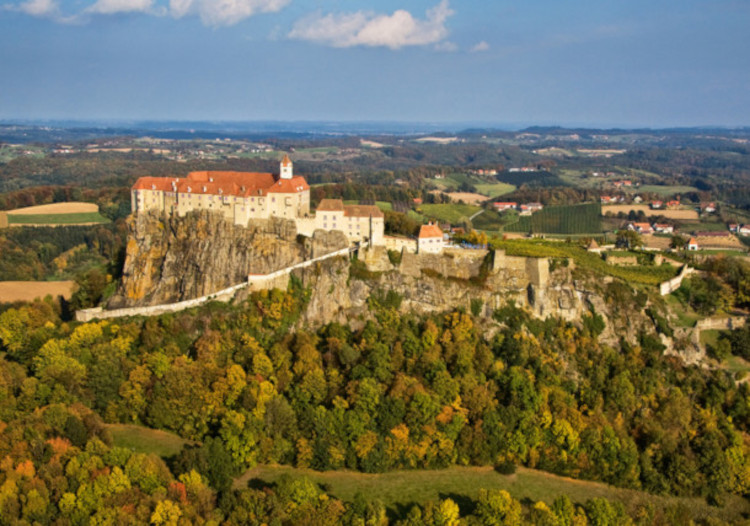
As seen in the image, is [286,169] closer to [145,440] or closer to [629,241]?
[145,440]

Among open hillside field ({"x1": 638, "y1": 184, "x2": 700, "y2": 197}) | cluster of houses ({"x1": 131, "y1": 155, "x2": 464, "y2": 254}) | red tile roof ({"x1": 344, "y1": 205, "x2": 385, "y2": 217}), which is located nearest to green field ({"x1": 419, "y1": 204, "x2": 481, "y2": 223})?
cluster of houses ({"x1": 131, "y1": 155, "x2": 464, "y2": 254})

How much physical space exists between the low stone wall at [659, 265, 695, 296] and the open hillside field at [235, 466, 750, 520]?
591 inches

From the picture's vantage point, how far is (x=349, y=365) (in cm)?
3975

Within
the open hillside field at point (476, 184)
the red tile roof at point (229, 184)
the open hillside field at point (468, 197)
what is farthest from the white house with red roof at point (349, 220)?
the open hillside field at point (476, 184)

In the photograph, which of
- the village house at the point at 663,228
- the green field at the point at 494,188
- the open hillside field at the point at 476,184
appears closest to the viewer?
the village house at the point at 663,228

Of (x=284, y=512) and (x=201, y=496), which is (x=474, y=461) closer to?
(x=284, y=512)

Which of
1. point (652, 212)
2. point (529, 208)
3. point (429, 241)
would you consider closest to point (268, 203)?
point (429, 241)

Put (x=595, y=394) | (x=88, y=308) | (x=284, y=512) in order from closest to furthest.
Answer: (x=284, y=512) < (x=595, y=394) < (x=88, y=308)

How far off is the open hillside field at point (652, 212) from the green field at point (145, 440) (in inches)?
2769

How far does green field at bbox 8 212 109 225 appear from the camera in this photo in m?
79.3

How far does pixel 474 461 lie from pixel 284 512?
35.6 feet

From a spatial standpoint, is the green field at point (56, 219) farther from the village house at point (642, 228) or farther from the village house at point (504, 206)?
the village house at point (642, 228)

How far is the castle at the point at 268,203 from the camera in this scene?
45.7 meters

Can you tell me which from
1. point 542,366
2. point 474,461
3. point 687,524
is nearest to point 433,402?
point 474,461
